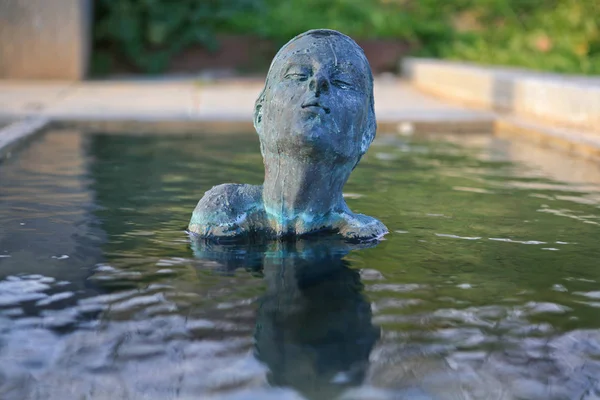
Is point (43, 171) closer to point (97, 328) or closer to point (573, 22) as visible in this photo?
point (97, 328)

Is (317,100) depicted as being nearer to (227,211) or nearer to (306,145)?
(306,145)

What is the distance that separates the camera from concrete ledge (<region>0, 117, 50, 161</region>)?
21.1ft

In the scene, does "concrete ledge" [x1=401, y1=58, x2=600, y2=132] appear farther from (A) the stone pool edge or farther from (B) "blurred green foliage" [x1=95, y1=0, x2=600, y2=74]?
(B) "blurred green foliage" [x1=95, y1=0, x2=600, y2=74]

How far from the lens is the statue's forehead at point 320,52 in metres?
3.62

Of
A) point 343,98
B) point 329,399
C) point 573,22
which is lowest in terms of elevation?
point 329,399

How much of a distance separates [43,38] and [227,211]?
32.6 ft

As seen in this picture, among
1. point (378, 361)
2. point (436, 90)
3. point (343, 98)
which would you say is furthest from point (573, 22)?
point (378, 361)

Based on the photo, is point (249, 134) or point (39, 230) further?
point (249, 134)

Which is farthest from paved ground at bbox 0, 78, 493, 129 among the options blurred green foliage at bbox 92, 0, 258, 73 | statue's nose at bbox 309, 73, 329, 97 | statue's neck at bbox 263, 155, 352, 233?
statue's nose at bbox 309, 73, 329, 97

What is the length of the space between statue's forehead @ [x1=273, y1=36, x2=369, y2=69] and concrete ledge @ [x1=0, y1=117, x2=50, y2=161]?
10.8 ft

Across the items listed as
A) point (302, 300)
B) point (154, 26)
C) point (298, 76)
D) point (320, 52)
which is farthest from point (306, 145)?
point (154, 26)

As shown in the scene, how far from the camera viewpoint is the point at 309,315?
9.68 ft

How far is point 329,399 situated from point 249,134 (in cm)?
597

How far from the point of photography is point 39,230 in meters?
4.09
